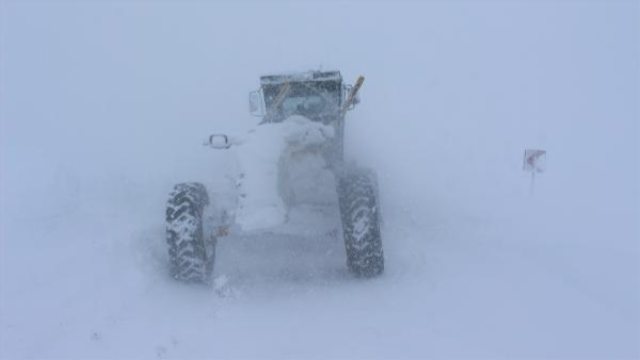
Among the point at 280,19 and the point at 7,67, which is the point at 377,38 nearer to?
the point at 280,19

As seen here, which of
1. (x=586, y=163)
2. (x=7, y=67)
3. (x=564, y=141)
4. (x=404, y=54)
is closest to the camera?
(x=586, y=163)

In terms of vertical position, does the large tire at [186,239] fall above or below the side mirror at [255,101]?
below

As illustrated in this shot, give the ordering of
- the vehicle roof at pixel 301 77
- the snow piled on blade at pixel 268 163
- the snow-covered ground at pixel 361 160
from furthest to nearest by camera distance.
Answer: the vehicle roof at pixel 301 77, the snow piled on blade at pixel 268 163, the snow-covered ground at pixel 361 160

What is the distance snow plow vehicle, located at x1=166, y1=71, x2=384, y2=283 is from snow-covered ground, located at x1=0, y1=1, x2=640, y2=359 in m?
0.39

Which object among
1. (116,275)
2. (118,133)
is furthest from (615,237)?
(118,133)

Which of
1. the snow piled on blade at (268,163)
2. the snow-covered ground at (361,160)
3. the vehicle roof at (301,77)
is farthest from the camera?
the vehicle roof at (301,77)

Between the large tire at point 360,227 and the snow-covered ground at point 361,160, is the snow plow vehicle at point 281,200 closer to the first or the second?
the large tire at point 360,227

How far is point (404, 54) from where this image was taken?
16.2 metres

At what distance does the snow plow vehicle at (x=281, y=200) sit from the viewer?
629cm

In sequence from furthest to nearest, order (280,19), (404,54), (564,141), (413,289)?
(280,19), (404,54), (564,141), (413,289)

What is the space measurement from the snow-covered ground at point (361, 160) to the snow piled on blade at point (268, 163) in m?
0.85

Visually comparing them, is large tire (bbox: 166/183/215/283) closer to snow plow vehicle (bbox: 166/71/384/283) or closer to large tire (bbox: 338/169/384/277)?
snow plow vehicle (bbox: 166/71/384/283)

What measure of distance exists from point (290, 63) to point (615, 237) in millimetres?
10150

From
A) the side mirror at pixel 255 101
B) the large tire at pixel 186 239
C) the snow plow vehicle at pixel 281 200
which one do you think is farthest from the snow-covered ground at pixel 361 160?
the side mirror at pixel 255 101
